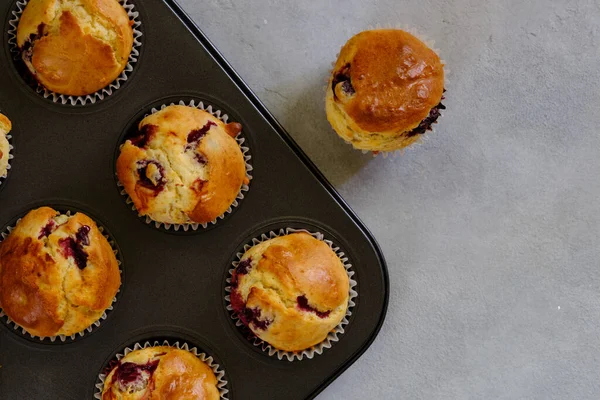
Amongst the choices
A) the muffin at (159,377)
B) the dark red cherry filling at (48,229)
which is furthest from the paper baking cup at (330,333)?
the dark red cherry filling at (48,229)

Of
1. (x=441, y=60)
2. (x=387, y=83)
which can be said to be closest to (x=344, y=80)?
(x=387, y=83)

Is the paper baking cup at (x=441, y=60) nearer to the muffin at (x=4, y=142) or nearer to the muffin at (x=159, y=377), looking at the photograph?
the muffin at (x=159, y=377)

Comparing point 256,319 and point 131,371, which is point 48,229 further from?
point 256,319

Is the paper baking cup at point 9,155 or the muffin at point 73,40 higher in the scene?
the muffin at point 73,40

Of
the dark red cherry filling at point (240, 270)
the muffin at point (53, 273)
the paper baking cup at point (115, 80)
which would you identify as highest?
the paper baking cup at point (115, 80)

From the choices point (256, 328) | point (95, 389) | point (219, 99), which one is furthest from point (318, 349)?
point (219, 99)

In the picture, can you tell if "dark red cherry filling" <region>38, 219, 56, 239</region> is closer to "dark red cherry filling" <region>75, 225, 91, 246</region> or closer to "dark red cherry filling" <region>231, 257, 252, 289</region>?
"dark red cherry filling" <region>75, 225, 91, 246</region>

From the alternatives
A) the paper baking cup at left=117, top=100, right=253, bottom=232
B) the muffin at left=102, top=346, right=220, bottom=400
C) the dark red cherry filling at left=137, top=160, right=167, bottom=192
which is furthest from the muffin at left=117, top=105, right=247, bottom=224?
the muffin at left=102, top=346, right=220, bottom=400
